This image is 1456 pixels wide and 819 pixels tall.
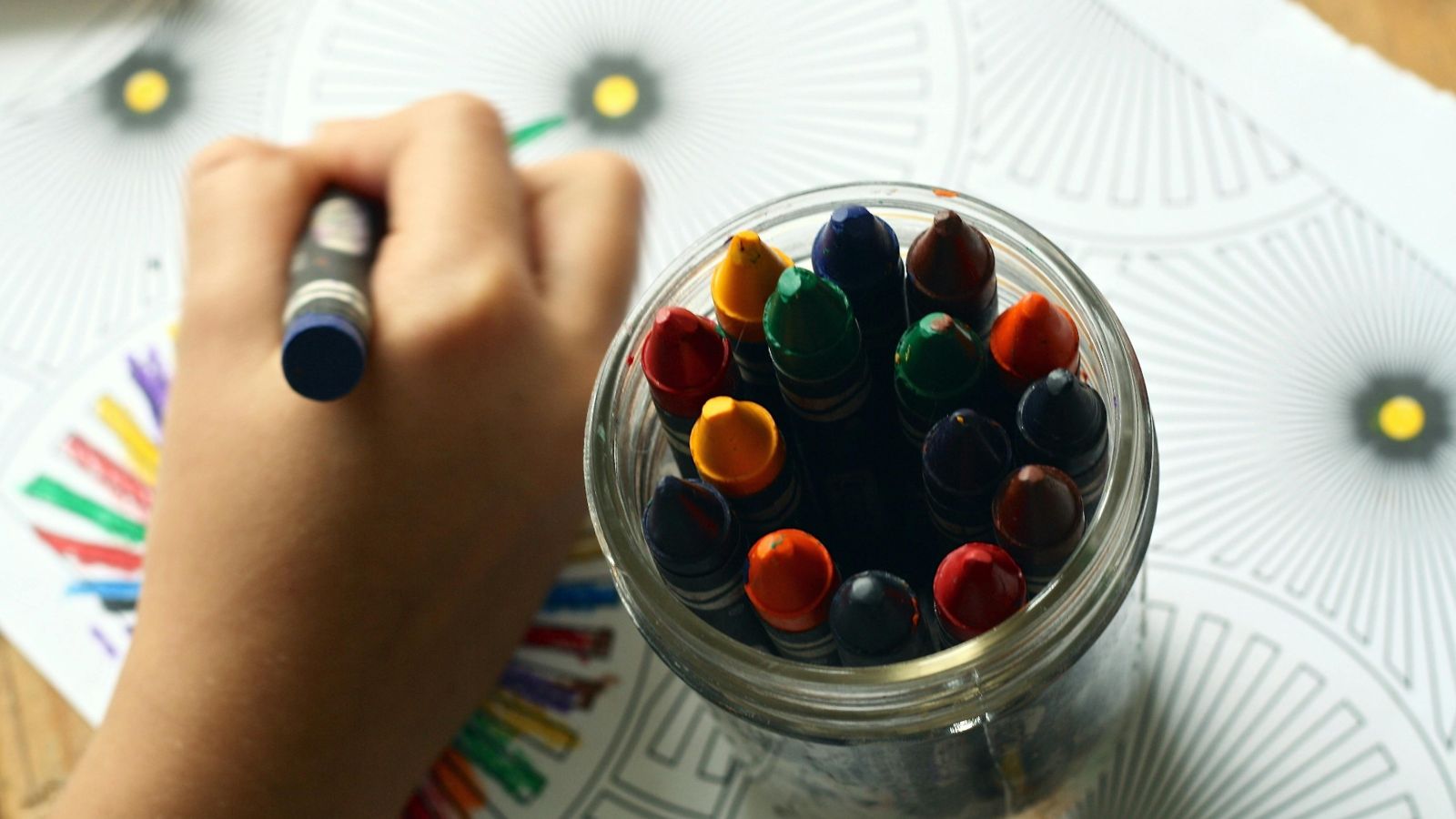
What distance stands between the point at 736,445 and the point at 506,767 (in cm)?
20

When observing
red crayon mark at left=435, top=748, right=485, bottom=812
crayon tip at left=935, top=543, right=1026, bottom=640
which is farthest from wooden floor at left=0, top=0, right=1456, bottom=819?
crayon tip at left=935, top=543, right=1026, bottom=640

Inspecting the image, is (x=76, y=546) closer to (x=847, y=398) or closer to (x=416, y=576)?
(x=416, y=576)

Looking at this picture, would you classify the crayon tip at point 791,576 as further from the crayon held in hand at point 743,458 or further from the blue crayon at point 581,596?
the blue crayon at point 581,596

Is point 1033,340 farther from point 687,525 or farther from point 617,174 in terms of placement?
point 617,174

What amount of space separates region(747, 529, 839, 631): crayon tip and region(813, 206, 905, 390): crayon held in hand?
0.20 ft

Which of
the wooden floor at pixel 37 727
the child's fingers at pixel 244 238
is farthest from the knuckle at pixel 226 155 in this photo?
the wooden floor at pixel 37 727

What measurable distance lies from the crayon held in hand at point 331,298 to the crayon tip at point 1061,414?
23cm

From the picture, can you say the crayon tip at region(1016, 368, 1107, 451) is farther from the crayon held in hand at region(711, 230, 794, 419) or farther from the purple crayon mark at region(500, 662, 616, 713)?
the purple crayon mark at region(500, 662, 616, 713)

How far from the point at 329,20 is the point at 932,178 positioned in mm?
312

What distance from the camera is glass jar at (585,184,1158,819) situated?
11.3 inches

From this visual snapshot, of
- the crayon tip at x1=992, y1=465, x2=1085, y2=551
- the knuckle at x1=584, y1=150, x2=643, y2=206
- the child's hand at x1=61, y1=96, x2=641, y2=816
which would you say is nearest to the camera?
the crayon tip at x1=992, y1=465, x2=1085, y2=551

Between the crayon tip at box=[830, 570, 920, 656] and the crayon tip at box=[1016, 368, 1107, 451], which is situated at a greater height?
the crayon tip at box=[1016, 368, 1107, 451]

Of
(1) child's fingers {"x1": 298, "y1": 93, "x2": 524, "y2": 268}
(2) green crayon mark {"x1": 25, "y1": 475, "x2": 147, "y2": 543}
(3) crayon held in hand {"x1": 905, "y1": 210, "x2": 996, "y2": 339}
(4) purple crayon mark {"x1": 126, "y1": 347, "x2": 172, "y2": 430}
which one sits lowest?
(2) green crayon mark {"x1": 25, "y1": 475, "x2": 147, "y2": 543}

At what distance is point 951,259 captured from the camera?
0.30 m
